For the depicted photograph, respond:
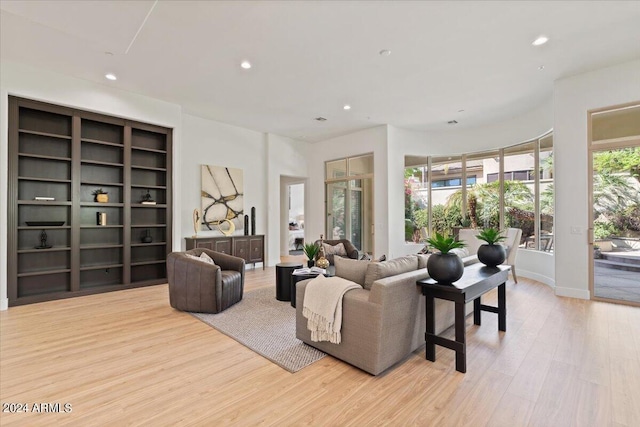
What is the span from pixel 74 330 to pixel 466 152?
789cm

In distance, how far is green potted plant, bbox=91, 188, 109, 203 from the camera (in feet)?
16.5

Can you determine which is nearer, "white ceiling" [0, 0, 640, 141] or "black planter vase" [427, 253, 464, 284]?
"black planter vase" [427, 253, 464, 284]

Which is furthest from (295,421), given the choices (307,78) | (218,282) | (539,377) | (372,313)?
(307,78)

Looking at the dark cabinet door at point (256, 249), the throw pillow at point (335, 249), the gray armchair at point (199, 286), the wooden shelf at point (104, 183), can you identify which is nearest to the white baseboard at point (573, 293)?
the throw pillow at point (335, 249)

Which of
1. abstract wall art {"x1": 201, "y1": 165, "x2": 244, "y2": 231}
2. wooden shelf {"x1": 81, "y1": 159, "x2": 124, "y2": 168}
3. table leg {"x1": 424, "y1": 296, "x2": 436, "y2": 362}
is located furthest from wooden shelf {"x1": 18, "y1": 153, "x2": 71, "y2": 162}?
table leg {"x1": 424, "y1": 296, "x2": 436, "y2": 362}

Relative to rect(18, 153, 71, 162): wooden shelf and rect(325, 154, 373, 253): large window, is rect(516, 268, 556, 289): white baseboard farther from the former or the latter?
rect(18, 153, 71, 162): wooden shelf

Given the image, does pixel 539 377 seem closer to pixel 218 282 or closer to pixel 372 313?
pixel 372 313

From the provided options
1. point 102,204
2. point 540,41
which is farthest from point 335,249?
point 540,41

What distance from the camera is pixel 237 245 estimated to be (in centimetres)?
670

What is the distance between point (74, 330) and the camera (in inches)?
132

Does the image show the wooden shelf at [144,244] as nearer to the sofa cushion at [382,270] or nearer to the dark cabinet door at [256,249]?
the dark cabinet door at [256,249]

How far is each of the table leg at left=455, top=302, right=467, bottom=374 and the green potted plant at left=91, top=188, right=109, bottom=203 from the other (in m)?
5.47

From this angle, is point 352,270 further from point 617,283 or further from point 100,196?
point 100,196

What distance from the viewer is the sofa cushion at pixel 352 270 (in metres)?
2.79
